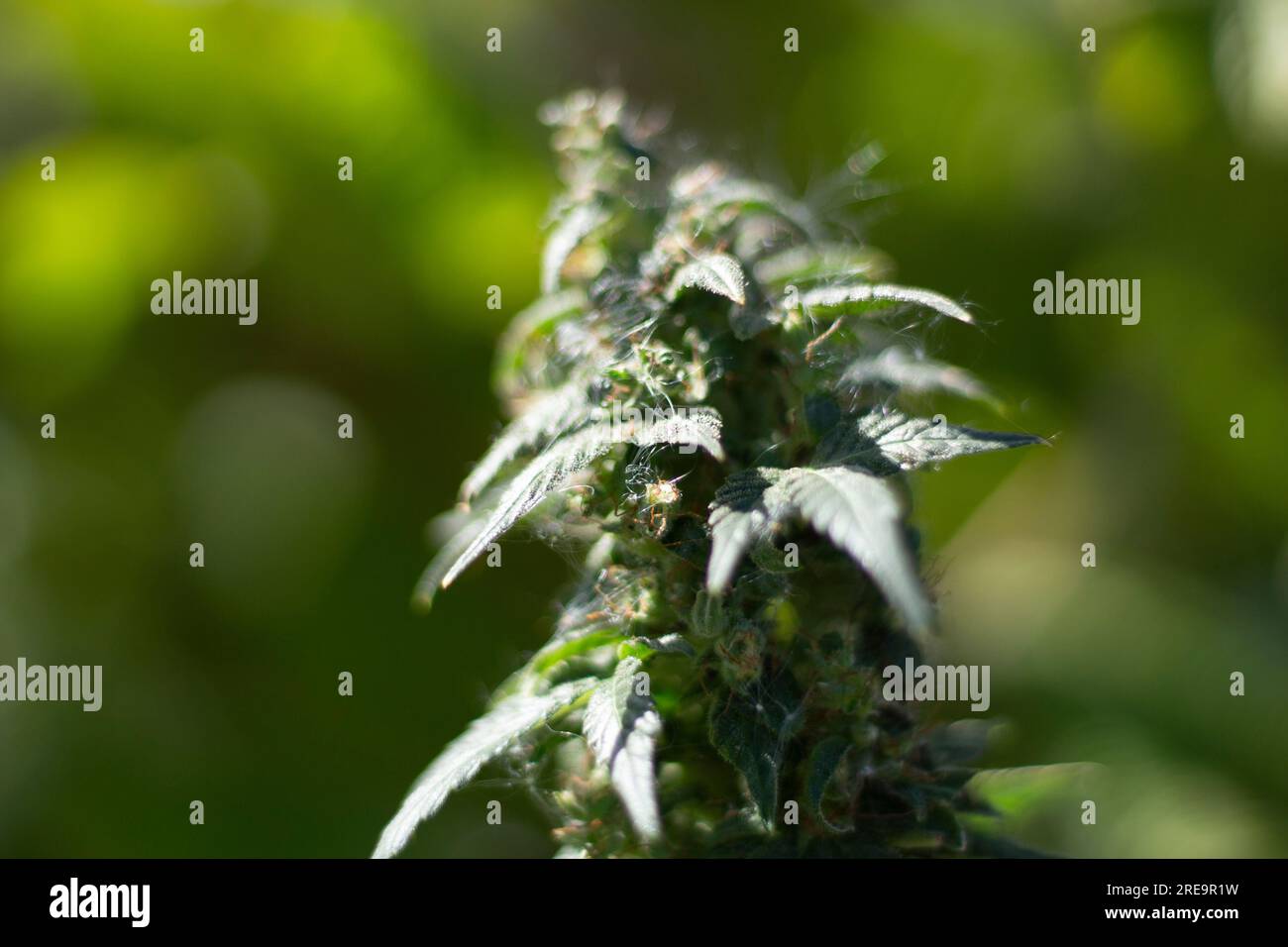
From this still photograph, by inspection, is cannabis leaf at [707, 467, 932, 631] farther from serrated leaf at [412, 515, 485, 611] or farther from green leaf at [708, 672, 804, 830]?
serrated leaf at [412, 515, 485, 611]

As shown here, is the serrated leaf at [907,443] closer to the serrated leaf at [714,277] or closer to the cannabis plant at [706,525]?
the cannabis plant at [706,525]

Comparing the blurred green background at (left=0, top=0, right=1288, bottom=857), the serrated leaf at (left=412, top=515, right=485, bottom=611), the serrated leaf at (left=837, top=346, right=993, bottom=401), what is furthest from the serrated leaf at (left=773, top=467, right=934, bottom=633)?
the blurred green background at (left=0, top=0, right=1288, bottom=857)

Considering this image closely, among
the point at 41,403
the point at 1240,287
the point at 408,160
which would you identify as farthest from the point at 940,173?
the point at 41,403

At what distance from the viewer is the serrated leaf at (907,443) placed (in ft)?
3.35

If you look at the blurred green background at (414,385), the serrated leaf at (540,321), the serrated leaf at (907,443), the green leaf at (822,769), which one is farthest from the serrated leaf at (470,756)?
the blurred green background at (414,385)

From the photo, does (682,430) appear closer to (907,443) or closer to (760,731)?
(907,443)

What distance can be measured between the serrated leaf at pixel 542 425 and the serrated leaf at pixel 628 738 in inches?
10.5

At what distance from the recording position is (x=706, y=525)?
3.75 ft

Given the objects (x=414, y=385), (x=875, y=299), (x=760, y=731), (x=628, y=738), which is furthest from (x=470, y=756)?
(x=414, y=385)

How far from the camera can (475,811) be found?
2.99 m

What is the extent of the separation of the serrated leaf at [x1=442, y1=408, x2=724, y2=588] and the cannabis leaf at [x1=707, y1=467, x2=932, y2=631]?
6 centimetres
